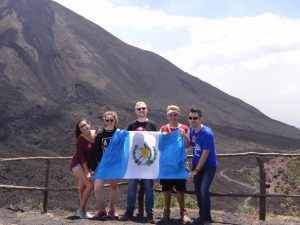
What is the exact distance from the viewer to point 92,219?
7.30 m

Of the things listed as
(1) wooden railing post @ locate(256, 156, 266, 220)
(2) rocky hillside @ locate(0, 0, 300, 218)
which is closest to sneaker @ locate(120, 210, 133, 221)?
(1) wooden railing post @ locate(256, 156, 266, 220)

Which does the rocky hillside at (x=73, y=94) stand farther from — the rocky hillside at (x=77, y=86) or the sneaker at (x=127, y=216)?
the sneaker at (x=127, y=216)

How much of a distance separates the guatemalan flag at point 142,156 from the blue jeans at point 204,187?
262 millimetres

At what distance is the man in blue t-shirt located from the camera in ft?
22.1

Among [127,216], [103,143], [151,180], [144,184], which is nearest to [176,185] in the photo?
[151,180]

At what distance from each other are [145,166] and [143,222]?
784mm

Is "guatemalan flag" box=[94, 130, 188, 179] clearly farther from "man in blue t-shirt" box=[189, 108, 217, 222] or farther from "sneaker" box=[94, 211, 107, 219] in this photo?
"sneaker" box=[94, 211, 107, 219]

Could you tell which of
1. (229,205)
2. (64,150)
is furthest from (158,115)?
(229,205)

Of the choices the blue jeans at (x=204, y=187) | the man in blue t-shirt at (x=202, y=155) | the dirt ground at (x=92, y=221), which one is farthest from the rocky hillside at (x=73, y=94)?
the man in blue t-shirt at (x=202, y=155)

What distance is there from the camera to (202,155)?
6746 mm

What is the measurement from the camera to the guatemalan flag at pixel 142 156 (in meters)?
7.19

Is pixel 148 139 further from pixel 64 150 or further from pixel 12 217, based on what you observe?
pixel 64 150

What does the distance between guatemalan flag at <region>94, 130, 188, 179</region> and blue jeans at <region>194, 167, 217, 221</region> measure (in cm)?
26

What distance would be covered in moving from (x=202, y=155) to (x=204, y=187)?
441 mm
